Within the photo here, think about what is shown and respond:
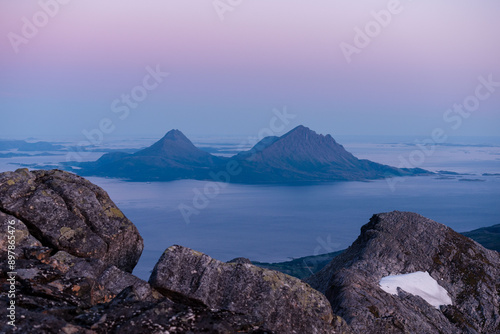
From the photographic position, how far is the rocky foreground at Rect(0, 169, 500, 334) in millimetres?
9533

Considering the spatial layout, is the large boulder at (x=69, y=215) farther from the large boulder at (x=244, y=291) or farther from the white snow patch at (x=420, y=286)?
the white snow patch at (x=420, y=286)

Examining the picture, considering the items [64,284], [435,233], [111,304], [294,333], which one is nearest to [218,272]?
[294,333]

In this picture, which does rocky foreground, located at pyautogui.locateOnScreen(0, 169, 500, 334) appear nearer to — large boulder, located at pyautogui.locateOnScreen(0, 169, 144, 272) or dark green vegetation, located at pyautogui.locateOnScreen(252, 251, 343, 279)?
large boulder, located at pyautogui.locateOnScreen(0, 169, 144, 272)

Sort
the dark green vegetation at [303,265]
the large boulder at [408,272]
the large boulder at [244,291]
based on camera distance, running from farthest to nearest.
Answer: the dark green vegetation at [303,265] → the large boulder at [408,272] → the large boulder at [244,291]

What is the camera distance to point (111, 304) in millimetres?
9938

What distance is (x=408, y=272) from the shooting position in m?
21.7

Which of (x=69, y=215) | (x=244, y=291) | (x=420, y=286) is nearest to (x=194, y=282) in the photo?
(x=244, y=291)

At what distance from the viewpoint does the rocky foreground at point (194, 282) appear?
31.3 feet

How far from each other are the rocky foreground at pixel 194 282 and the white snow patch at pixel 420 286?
419 millimetres

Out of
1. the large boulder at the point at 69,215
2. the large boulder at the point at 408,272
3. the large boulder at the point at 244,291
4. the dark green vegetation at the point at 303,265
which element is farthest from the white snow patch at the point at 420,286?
the dark green vegetation at the point at 303,265

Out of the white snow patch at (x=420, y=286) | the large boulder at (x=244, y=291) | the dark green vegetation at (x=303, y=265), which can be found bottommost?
the dark green vegetation at (x=303, y=265)

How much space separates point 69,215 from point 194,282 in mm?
7069

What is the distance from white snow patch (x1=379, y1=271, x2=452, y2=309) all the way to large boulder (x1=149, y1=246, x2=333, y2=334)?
320 inches

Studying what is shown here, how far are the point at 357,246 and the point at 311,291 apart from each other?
1273 centimetres
